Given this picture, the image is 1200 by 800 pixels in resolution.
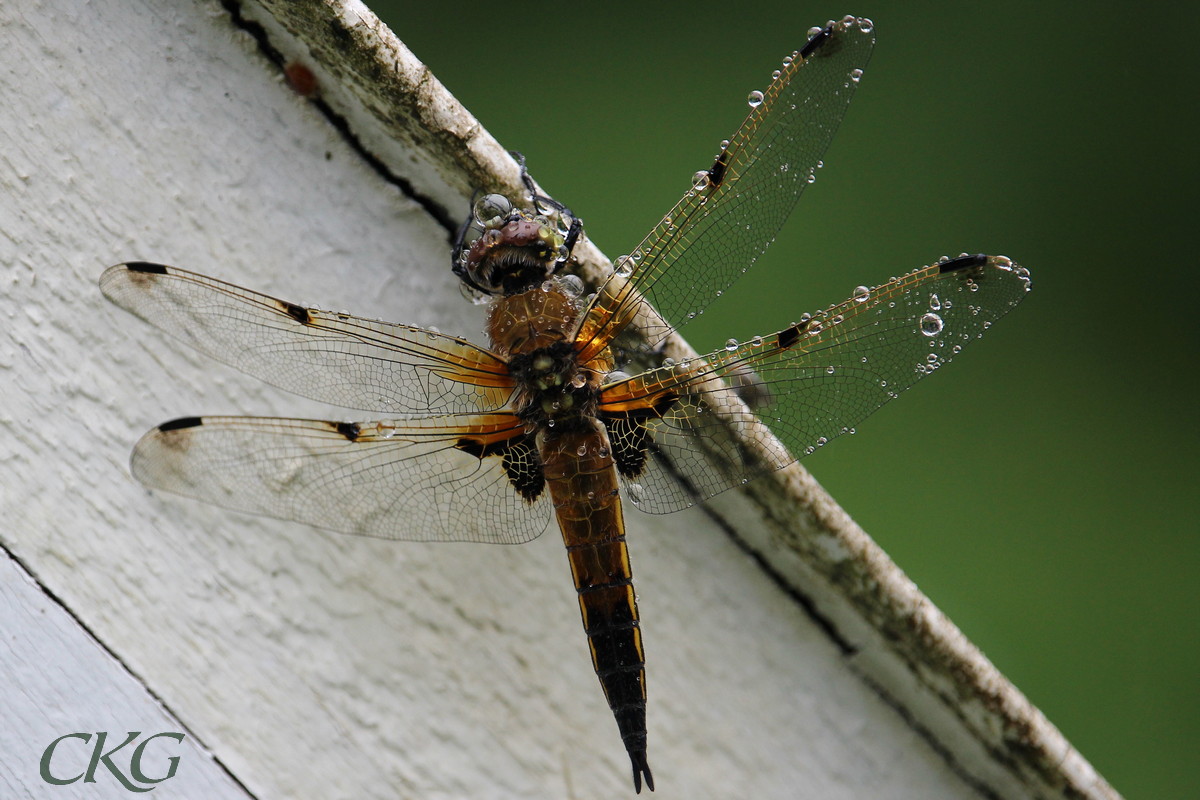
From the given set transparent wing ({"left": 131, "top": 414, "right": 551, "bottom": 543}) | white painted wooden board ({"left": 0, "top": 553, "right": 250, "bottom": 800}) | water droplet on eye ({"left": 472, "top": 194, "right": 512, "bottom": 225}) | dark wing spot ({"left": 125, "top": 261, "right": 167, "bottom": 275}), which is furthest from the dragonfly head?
white painted wooden board ({"left": 0, "top": 553, "right": 250, "bottom": 800})

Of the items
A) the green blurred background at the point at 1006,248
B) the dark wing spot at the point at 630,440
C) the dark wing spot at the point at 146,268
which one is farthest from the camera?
the green blurred background at the point at 1006,248

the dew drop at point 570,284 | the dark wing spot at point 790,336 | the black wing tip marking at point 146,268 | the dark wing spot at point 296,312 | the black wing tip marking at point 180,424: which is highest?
the black wing tip marking at point 146,268

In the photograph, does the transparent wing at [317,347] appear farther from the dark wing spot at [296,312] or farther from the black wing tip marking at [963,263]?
the black wing tip marking at [963,263]

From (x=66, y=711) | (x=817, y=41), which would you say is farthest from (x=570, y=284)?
(x=66, y=711)

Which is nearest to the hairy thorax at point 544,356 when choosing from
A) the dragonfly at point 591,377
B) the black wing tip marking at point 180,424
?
the dragonfly at point 591,377

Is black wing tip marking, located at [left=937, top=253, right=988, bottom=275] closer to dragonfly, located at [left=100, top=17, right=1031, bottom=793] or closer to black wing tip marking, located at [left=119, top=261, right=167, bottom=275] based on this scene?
dragonfly, located at [left=100, top=17, right=1031, bottom=793]

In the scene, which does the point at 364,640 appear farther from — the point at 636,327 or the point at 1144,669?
the point at 1144,669
